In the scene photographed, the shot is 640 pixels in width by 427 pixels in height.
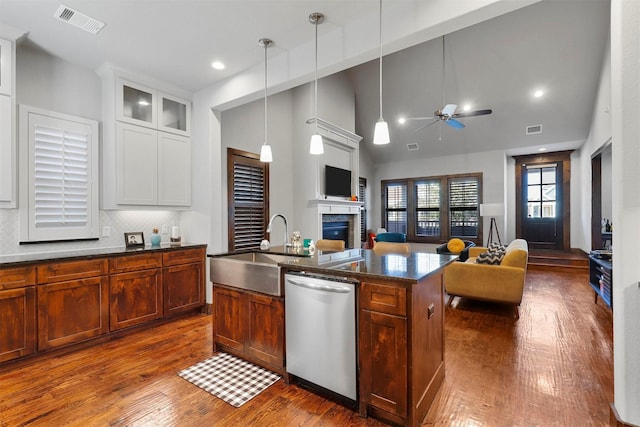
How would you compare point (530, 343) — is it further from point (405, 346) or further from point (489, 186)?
point (489, 186)

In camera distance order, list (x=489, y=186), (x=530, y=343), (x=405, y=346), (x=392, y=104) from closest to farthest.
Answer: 1. (x=405, y=346)
2. (x=530, y=343)
3. (x=392, y=104)
4. (x=489, y=186)

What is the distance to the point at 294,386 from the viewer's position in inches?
90.7

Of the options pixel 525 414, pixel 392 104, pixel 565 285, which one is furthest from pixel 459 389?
pixel 392 104

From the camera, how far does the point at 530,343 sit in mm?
3051

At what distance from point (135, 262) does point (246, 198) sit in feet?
6.23

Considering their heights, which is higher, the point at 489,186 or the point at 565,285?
the point at 489,186

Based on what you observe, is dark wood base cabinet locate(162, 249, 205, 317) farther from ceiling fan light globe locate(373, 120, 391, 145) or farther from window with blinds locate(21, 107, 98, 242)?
ceiling fan light globe locate(373, 120, 391, 145)

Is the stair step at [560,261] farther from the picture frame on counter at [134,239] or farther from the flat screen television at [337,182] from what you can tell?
the picture frame on counter at [134,239]

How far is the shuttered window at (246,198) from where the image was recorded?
462cm

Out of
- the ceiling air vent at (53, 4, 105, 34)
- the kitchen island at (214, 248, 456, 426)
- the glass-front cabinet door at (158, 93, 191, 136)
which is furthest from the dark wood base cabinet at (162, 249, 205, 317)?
the ceiling air vent at (53, 4, 105, 34)

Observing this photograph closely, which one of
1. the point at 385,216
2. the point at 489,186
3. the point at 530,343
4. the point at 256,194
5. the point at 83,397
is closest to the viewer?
the point at 83,397

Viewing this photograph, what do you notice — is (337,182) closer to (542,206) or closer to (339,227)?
(339,227)

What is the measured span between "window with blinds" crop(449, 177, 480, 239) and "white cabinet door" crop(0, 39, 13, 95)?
8538 mm

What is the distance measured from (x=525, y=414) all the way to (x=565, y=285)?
15.0 feet
